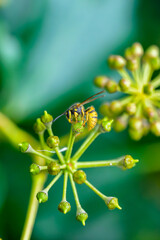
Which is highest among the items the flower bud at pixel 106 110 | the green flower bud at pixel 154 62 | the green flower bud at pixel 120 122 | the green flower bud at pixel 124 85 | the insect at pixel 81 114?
the green flower bud at pixel 154 62

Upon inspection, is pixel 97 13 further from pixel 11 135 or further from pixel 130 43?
pixel 11 135

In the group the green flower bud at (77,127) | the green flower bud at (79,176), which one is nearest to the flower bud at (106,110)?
the green flower bud at (77,127)

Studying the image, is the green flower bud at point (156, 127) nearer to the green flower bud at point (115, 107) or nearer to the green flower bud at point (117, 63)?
the green flower bud at point (115, 107)

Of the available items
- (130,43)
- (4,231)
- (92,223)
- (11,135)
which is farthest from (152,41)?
(4,231)

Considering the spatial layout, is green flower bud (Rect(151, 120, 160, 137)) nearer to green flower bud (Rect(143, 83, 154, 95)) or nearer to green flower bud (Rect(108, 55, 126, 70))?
green flower bud (Rect(143, 83, 154, 95))

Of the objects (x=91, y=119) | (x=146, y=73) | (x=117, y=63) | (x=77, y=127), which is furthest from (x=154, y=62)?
(x=77, y=127)

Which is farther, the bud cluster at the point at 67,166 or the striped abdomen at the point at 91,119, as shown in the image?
the striped abdomen at the point at 91,119
